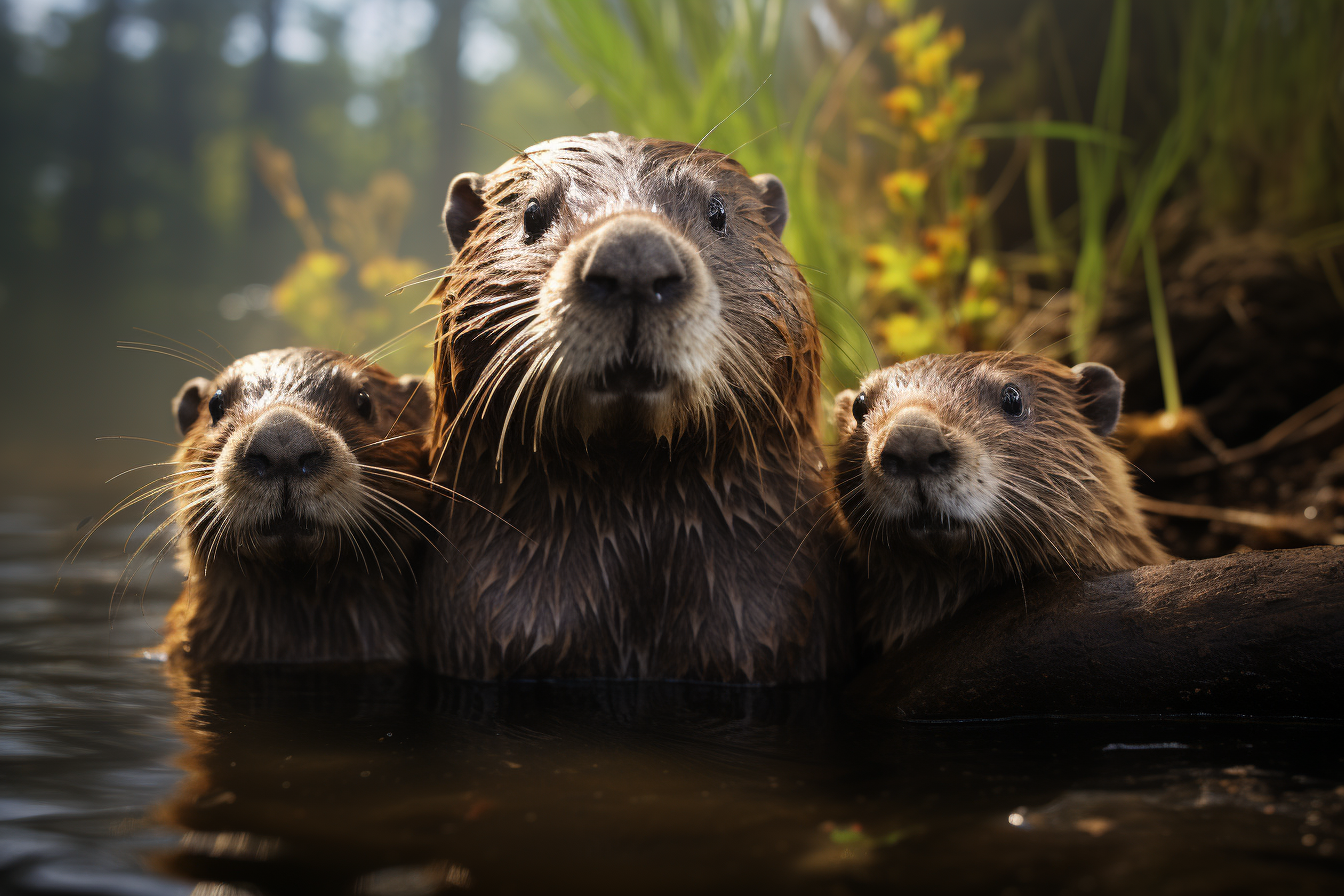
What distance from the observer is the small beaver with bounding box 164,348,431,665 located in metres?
2.63

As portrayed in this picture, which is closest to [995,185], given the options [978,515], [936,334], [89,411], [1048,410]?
[936,334]

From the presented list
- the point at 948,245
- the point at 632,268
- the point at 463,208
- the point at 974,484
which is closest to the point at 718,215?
the point at 632,268

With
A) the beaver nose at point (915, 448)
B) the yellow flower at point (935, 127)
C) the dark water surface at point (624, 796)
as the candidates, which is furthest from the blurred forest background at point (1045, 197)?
the dark water surface at point (624, 796)

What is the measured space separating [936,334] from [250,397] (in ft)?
10.4

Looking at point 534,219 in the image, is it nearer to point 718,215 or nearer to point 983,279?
point 718,215

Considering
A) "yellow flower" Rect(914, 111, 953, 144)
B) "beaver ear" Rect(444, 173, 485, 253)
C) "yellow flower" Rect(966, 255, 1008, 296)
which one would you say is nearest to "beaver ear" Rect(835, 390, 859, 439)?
"beaver ear" Rect(444, 173, 485, 253)

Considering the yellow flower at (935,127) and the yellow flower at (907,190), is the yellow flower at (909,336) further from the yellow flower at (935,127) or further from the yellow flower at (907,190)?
the yellow flower at (935,127)

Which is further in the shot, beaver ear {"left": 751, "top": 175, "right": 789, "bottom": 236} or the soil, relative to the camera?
the soil

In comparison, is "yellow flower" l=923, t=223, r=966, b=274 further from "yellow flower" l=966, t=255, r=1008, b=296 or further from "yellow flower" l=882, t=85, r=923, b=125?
"yellow flower" l=882, t=85, r=923, b=125

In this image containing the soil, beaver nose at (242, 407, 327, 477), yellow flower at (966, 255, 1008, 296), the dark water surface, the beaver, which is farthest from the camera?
yellow flower at (966, 255, 1008, 296)

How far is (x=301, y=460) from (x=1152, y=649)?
82.6 inches

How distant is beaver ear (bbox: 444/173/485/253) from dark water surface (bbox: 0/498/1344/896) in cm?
125

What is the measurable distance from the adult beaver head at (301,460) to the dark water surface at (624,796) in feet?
1.37

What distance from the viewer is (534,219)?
8.30 feet
